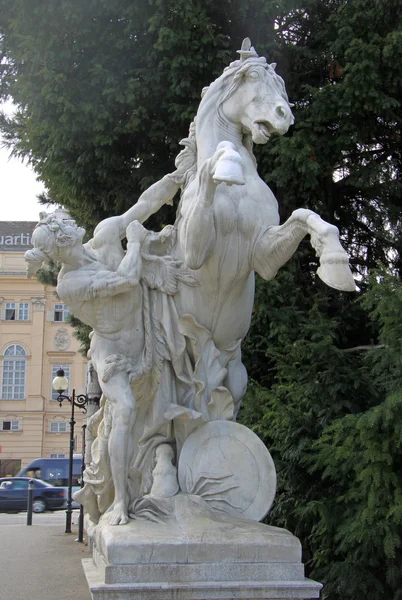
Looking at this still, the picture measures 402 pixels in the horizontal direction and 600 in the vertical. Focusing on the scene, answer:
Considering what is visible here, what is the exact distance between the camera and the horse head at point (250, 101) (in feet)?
18.1

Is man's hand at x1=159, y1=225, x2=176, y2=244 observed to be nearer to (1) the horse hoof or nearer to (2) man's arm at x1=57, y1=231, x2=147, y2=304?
(2) man's arm at x1=57, y1=231, x2=147, y2=304

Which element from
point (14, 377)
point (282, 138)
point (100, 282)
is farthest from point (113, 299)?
point (14, 377)

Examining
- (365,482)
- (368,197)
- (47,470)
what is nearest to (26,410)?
(47,470)

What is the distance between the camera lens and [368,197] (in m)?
11.9

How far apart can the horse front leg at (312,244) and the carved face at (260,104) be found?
59cm

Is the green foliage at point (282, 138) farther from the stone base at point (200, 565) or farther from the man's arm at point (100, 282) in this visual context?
the stone base at point (200, 565)

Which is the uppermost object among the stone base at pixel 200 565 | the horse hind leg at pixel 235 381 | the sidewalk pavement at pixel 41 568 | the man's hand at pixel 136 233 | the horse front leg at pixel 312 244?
the man's hand at pixel 136 233

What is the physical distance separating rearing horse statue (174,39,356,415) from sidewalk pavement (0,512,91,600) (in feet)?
7.45

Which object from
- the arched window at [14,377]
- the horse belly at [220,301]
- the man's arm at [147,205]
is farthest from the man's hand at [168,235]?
→ the arched window at [14,377]

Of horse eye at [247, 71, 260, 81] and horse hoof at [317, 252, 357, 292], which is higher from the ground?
horse eye at [247, 71, 260, 81]

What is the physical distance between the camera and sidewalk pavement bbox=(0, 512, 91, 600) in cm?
670

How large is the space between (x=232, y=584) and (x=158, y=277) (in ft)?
6.67

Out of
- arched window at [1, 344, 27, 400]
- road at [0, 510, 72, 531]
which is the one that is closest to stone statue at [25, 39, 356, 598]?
road at [0, 510, 72, 531]

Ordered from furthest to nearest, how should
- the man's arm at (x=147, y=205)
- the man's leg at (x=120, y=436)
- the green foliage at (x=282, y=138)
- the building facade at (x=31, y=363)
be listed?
the building facade at (x=31, y=363) → the green foliage at (x=282, y=138) → the man's arm at (x=147, y=205) → the man's leg at (x=120, y=436)
